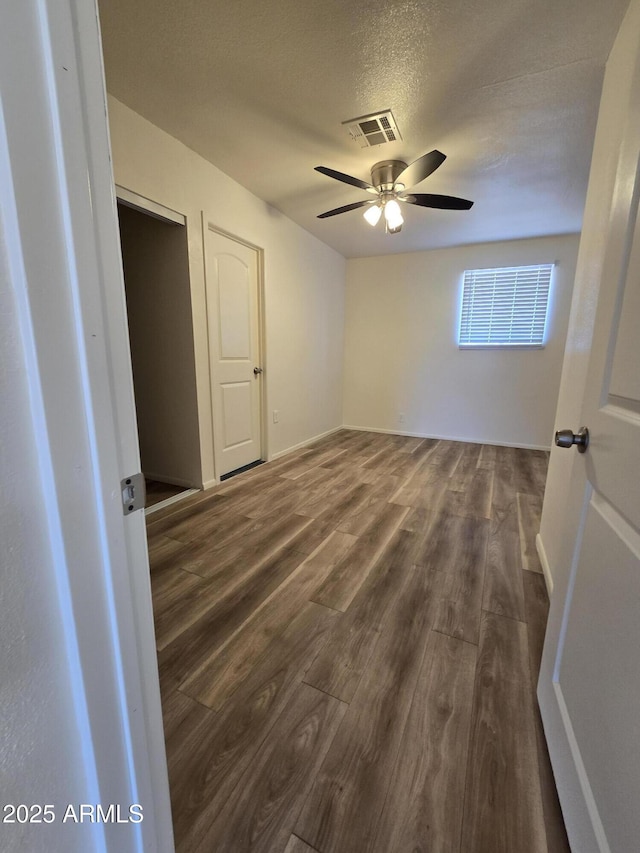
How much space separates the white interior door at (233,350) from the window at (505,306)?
2707mm

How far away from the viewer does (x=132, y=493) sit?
0.51 meters

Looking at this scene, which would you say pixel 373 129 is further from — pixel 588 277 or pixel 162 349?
pixel 162 349

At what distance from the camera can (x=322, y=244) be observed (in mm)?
4188

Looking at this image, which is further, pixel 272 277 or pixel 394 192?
pixel 272 277

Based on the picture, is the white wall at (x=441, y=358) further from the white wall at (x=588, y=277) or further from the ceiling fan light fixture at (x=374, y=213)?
the white wall at (x=588, y=277)

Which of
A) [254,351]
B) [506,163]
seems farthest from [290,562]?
[506,163]

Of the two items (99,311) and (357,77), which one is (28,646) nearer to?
(99,311)

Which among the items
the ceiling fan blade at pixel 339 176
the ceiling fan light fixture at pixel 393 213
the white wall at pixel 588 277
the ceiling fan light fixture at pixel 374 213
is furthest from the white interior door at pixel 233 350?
the white wall at pixel 588 277

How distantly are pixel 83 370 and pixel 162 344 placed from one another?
264 cm

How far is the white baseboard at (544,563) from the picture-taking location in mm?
1666

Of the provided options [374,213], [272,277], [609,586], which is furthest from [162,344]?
[609,586]

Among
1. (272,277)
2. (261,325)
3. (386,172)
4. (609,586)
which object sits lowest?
(609,586)

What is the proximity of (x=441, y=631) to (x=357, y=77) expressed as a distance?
2.65 meters

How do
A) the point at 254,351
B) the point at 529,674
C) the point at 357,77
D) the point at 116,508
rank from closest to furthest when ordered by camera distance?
the point at 116,508 → the point at 529,674 → the point at 357,77 → the point at 254,351
